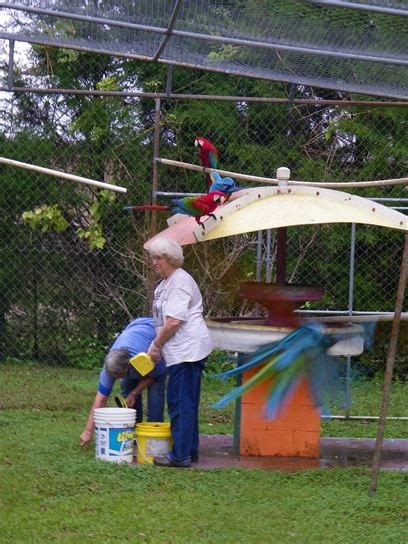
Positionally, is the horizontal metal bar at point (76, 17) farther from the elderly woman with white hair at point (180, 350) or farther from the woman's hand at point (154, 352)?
the woman's hand at point (154, 352)

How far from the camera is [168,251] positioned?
6355 millimetres

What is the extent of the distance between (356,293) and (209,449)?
378 cm

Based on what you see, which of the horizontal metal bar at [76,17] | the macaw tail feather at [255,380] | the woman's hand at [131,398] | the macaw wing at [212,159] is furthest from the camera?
the macaw wing at [212,159]

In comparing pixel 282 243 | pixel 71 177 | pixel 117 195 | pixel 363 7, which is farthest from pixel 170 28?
pixel 117 195

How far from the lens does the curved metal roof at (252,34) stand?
559 cm

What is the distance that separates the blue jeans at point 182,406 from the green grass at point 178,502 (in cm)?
18

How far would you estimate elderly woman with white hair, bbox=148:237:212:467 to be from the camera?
619 centimetres

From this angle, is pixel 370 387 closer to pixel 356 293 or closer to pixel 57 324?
pixel 356 293

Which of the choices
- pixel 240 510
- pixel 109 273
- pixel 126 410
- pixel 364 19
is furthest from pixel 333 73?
pixel 109 273

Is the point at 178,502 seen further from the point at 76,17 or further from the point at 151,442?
the point at 76,17

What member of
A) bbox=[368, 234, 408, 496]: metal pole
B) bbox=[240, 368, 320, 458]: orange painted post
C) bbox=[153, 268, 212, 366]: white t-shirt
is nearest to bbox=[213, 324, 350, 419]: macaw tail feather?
bbox=[240, 368, 320, 458]: orange painted post

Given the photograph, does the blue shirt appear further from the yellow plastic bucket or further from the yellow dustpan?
the yellow plastic bucket

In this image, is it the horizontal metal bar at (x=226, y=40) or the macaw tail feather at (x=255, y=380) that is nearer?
the horizontal metal bar at (x=226, y=40)

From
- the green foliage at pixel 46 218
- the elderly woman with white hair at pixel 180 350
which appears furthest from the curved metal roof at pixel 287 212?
the green foliage at pixel 46 218
